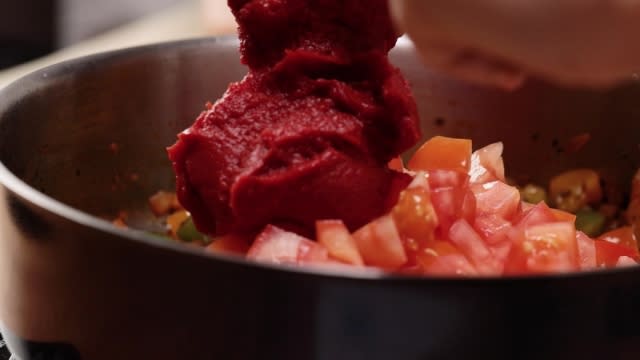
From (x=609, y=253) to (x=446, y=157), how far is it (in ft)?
0.79

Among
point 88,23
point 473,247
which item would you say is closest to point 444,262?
point 473,247

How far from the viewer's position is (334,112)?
3.55ft

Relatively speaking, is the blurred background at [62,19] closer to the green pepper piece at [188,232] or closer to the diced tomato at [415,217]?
the green pepper piece at [188,232]

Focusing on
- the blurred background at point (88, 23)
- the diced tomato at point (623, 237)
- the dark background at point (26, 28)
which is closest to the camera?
the diced tomato at point (623, 237)

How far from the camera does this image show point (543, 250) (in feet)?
3.51

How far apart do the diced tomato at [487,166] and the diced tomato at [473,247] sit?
0.63 feet

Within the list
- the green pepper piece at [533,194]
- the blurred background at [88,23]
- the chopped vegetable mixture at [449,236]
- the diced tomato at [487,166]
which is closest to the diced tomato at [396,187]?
the chopped vegetable mixture at [449,236]

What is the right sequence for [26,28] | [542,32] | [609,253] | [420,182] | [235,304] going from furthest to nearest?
[26,28] → [609,253] → [420,182] → [235,304] → [542,32]

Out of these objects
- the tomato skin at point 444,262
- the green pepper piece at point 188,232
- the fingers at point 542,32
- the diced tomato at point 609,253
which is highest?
the fingers at point 542,32

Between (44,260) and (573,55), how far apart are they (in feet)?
1.70

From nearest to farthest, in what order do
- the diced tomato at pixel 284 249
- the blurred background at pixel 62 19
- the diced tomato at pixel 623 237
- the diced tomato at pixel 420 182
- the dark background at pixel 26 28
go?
the diced tomato at pixel 284 249 → the diced tomato at pixel 420 182 → the diced tomato at pixel 623 237 → the blurred background at pixel 62 19 → the dark background at pixel 26 28

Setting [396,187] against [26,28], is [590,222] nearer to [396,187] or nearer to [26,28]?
[396,187]

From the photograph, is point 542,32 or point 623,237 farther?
point 623,237

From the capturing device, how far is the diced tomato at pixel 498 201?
3.91 feet
